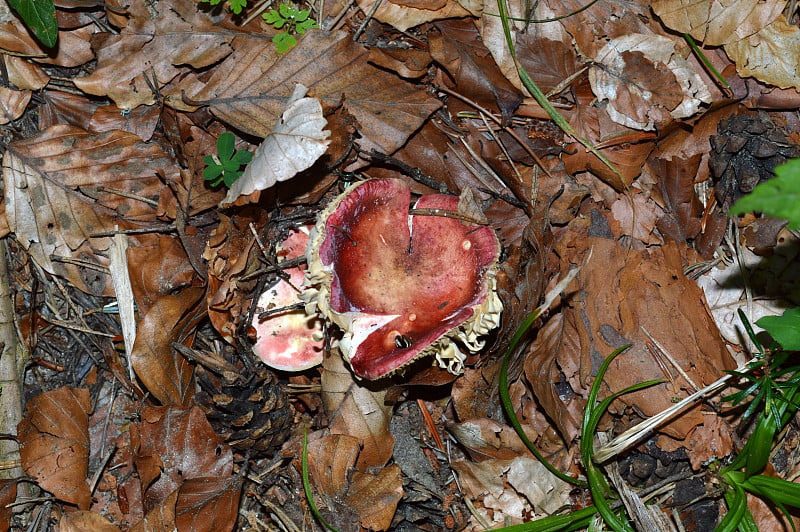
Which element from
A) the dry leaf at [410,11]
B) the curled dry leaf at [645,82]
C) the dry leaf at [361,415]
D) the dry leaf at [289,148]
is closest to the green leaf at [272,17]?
the dry leaf at [410,11]

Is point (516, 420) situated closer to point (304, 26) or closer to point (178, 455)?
point (178, 455)

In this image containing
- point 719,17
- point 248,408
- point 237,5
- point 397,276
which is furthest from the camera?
point 719,17

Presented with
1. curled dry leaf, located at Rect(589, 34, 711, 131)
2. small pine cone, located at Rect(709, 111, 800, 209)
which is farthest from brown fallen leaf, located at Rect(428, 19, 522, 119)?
small pine cone, located at Rect(709, 111, 800, 209)

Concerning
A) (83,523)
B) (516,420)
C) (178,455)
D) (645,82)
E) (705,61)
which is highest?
(705,61)

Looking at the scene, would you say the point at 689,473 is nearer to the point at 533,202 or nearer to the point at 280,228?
the point at 533,202

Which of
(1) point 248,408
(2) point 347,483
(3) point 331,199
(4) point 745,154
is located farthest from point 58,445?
(4) point 745,154

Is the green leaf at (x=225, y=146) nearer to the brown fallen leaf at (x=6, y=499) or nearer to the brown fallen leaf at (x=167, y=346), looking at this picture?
the brown fallen leaf at (x=167, y=346)

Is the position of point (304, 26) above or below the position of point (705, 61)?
below
